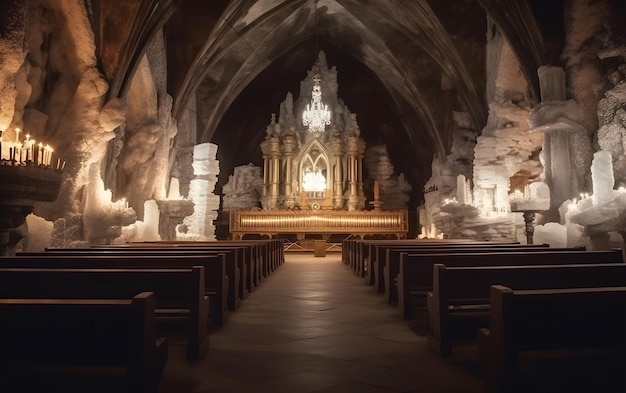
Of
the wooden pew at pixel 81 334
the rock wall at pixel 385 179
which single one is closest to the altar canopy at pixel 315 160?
the rock wall at pixel 385 179

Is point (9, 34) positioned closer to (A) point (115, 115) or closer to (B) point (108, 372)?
(A) point (115, 115)

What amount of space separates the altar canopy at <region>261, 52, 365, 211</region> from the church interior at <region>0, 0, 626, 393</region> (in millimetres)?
111

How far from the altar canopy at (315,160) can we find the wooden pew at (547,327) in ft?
60.2

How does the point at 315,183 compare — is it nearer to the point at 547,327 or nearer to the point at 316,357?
the point at 316,357

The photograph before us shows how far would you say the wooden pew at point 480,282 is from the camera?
3088 millimetres

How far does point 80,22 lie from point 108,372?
8.02 meters

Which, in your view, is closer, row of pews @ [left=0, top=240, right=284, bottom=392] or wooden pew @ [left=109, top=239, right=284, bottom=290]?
row of pews @ [left=0, top=240, right=284, bottom=392]

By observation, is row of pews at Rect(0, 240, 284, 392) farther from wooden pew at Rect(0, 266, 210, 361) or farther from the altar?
the altar

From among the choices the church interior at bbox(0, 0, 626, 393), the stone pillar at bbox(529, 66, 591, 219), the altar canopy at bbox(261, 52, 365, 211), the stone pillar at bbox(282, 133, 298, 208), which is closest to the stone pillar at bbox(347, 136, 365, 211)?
the altar canopy at bbox(261, 52, 365, 211)

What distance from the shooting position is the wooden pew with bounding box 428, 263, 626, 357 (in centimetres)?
309

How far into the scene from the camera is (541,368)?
2.69 meters

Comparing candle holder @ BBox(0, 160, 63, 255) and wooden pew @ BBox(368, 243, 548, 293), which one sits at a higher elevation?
candle holder @ BBox(0, 160, 63, 255)

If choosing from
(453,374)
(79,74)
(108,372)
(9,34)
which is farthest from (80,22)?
(453,374)

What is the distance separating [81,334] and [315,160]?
66.4ft
